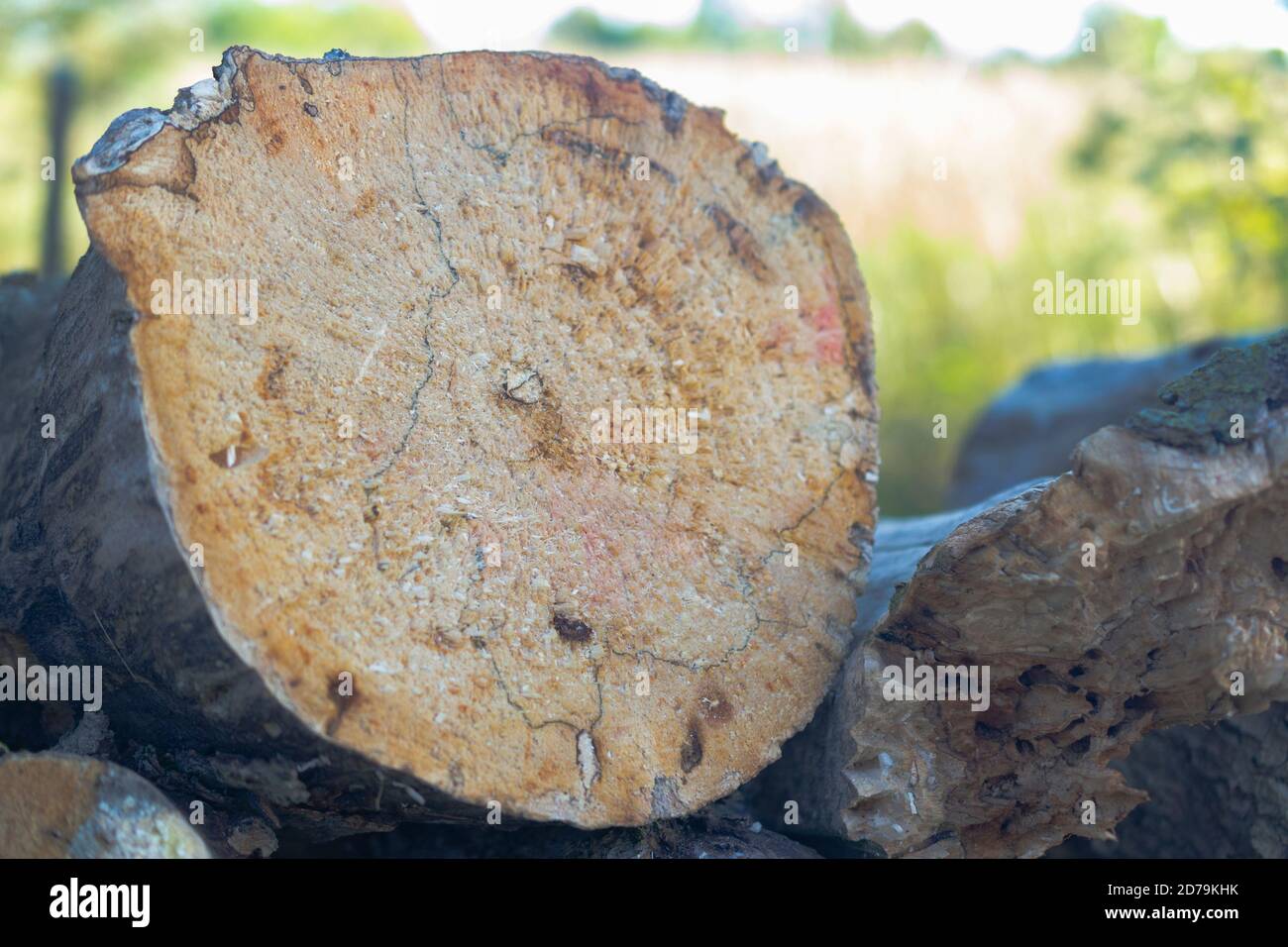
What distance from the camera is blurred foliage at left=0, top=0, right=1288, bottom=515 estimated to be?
5.85 metres

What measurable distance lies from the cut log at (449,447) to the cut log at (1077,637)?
0.65ft

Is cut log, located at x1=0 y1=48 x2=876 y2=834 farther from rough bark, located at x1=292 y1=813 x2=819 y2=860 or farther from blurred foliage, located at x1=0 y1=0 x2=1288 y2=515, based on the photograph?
blurred foliage, located at x1=0 y1=0 x2=1288 y2=515

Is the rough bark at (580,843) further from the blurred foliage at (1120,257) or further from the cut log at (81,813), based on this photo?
the blurred foliage at (1120,257)

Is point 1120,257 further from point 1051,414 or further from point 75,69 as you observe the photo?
point 75,69

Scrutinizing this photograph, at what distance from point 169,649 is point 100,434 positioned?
0.38 metres

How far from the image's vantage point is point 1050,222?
800 cm

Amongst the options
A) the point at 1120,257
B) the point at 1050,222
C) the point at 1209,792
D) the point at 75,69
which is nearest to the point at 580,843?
the point at 1209,792

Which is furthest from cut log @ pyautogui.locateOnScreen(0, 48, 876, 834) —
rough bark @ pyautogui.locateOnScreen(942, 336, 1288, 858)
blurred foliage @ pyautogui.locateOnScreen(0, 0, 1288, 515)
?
blurred foliage @ pyautogui.locateOnScreen(0, 0, 1288, 515)

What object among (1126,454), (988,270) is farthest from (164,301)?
(988,270)

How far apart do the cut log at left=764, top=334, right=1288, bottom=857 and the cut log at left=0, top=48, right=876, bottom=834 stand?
7.8 inches

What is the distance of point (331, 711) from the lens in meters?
1.75

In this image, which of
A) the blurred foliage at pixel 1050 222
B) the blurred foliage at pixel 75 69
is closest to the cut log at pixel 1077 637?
the blurred foliage at pixel 1050 222

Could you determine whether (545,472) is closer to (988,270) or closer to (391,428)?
(391,428)
